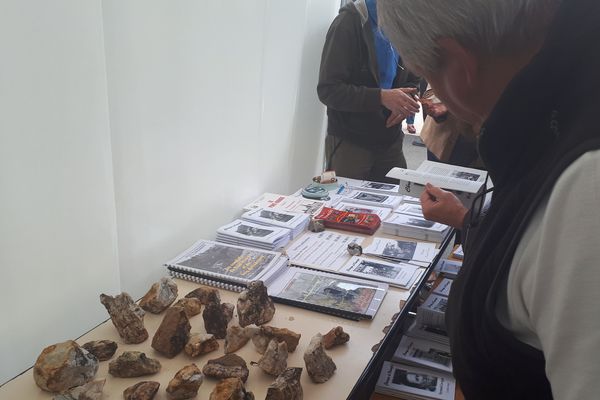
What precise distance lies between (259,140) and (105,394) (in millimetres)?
1506

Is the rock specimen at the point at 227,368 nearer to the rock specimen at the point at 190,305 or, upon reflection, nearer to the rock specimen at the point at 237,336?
the rock specimen at the point at 237,336

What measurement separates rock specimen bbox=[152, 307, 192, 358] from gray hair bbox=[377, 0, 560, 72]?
Result: 774 mm

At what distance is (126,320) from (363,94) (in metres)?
1.57

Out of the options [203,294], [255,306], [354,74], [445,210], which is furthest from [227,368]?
[354,74]

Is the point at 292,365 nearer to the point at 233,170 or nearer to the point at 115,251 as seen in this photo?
the point at 115,251

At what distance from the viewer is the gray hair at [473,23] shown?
24.0 inches

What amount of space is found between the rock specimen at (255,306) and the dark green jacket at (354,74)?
1.35 metres

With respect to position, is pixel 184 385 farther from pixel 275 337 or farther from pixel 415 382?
pixel 415 382

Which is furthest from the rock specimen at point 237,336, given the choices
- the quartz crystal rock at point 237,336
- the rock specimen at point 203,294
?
the rock specimen at point 203,294

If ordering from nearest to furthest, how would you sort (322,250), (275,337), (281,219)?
(275,337) < (322,250) < (281,219)

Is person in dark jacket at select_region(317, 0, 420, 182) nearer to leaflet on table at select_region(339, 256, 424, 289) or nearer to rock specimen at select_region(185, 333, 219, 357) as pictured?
leaflet on table at select_region(339, 256, 424, 289)

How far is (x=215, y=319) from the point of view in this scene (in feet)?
3.99

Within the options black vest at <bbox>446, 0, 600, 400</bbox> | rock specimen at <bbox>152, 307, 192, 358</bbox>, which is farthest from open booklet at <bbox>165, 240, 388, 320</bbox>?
black vest at <bbox>446, 0, 600, 400</bbox>

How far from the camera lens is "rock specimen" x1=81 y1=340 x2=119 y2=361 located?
1.10m
